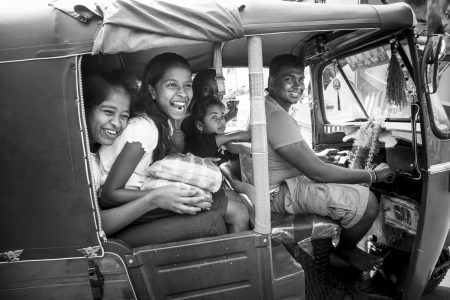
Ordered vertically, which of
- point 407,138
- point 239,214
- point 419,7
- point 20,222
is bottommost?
point 239,214

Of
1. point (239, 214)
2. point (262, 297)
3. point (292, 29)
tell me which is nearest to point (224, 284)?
point (262, 297)

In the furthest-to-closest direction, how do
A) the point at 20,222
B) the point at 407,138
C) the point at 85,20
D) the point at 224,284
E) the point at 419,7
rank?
the point at 407,138 → the point at 419,7 → the point at 224,284 → the point at 20,222 → the point at 85,20

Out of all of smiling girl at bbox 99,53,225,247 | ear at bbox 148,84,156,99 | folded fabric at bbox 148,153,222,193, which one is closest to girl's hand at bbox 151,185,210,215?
smiling girl at bbox 99,53,225,247

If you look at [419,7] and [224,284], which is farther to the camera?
[419,7]

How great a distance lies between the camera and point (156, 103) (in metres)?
1.90

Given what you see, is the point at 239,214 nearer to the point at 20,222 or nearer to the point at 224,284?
the point at 224,284

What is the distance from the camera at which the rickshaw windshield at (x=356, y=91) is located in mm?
2766

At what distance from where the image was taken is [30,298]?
1.48 metres

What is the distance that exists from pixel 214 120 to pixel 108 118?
3.07 ft

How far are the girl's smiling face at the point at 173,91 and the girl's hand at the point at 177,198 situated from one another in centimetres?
52

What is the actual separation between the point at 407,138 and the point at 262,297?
1628mm

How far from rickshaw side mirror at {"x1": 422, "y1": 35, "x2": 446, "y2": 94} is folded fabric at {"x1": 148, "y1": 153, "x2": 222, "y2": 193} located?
139 centimetres

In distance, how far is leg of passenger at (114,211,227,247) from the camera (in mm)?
1625

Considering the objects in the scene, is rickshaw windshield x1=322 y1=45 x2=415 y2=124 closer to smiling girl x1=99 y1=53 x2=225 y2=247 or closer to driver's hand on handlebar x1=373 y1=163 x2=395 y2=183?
driver's hand on handlebar x1=373 y1=163 x2=395 y2=183
